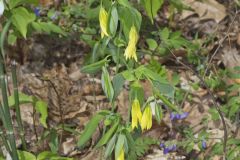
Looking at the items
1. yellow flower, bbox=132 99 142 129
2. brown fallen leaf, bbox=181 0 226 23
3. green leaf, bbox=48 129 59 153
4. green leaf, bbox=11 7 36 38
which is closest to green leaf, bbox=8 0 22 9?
green leaf, bbox=11 7 36 38

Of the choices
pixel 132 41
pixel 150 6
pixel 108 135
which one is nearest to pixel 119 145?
pixel 108 135

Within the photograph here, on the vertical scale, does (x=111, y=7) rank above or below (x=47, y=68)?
above

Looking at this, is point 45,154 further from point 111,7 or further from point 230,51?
point 230,51

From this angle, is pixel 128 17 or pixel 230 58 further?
pixel 230 58

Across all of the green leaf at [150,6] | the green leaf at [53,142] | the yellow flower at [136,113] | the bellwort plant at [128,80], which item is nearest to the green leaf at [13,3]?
the bellwort plant at [128,80]

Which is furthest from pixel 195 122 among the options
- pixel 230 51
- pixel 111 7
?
pixel 111 7

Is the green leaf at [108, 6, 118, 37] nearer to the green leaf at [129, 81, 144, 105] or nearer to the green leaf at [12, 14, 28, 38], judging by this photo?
the green leaf at [129, 81, 144, 105]

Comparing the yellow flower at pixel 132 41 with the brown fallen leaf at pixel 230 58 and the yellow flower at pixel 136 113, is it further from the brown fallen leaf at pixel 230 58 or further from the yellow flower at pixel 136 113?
the brown fallen leaf at pixel 230 58

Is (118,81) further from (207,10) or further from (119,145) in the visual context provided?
(207,10)
